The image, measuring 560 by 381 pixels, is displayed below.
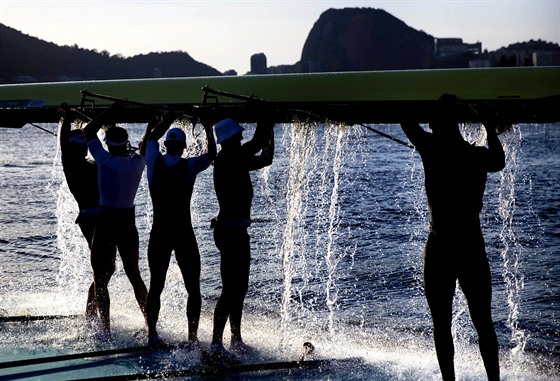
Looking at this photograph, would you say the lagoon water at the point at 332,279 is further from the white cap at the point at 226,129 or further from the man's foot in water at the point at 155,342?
the white cap at the point at 226,129

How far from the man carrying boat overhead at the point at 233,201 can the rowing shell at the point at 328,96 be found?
0.31m

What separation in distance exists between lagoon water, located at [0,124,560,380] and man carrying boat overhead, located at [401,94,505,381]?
120 centimetres

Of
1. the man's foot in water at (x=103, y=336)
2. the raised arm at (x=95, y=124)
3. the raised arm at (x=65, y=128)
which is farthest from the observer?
the raised arm at (x=65, y=128)

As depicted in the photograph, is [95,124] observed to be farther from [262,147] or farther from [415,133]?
[415,133]

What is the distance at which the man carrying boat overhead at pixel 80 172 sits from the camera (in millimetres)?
8384

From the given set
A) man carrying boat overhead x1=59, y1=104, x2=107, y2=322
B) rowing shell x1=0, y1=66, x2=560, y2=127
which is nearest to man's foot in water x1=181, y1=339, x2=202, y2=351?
man carrying boat overhead x1=59, y1=104, x2=107, y2=322

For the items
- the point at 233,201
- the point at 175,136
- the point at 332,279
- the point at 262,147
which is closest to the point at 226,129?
the point at 262,147

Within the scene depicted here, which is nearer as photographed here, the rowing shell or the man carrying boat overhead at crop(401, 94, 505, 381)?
the man carrying boat overhead at crop(401, 94, 505, 381)

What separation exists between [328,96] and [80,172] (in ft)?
8.65

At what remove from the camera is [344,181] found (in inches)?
1071

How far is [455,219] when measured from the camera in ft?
19.8

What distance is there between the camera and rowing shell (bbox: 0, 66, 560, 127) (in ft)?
23.8

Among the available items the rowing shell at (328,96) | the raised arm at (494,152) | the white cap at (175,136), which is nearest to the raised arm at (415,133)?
the rowing shell at (328,96)

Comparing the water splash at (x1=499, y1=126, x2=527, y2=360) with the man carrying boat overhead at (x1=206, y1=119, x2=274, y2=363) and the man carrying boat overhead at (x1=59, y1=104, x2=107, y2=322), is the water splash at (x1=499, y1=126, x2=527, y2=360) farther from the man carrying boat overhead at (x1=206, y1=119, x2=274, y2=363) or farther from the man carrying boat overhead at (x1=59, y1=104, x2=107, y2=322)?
the man carrying boat overhead at (x1=59, y1=104, x2=107, y2=322)
